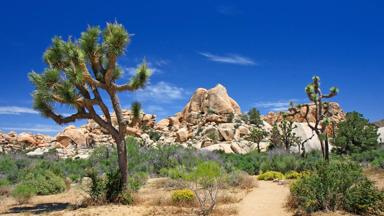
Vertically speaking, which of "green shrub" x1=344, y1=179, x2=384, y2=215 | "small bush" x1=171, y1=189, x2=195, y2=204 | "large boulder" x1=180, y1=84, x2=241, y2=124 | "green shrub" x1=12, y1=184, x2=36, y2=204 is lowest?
"green shrub" x1=12, y1=184, x2=36, y2=204

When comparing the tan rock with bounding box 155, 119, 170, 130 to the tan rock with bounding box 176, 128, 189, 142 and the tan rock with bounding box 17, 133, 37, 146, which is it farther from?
the tan rock with bounding box 17, 133, 37, 146

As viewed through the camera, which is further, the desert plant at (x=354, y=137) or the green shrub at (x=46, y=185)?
the desert plant at (x=354, y=137)

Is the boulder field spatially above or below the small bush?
above

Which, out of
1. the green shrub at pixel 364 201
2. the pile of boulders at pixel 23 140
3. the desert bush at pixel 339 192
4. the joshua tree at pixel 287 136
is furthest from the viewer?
the pile of boulders at pixel 23 140

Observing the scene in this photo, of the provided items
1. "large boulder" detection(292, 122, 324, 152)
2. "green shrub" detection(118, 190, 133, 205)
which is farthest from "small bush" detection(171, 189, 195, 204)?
"large boulder" detection(292, 122, 324, 152)

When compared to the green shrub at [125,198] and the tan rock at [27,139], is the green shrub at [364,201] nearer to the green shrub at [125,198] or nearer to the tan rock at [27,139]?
the green shrub at [125,198]

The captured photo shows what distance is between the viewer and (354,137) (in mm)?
33750

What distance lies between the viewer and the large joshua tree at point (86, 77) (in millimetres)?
12281

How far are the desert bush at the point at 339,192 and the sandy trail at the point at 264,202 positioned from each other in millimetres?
847

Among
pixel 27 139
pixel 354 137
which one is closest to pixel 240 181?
pixel 354 137

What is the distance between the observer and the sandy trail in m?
10.8

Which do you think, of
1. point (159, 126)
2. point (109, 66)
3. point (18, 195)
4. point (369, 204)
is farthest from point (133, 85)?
point (159, 126)

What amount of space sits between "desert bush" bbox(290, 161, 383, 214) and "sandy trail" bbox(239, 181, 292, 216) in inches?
33.3

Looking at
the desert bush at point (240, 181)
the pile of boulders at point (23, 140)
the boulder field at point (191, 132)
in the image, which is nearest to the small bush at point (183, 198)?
the desert bush at point (240, 181)
